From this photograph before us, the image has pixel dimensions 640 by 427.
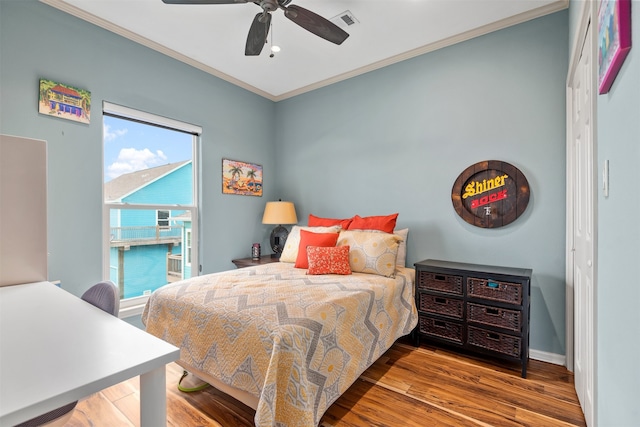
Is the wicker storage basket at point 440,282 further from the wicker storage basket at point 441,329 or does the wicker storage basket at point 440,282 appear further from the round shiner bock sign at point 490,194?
the round shiner bock sign at point 490,194

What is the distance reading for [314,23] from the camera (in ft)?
6.83

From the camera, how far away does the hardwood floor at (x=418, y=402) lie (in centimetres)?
173

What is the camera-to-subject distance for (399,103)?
10.5 ft

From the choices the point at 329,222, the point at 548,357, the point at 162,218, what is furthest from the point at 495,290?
the point at 162,218

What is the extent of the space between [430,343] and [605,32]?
250 centimetres

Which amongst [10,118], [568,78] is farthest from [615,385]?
[10,118]

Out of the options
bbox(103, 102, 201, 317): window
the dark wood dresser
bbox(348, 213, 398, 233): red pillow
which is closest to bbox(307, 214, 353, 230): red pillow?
bbox(348, 213, 398, 233): red pillow

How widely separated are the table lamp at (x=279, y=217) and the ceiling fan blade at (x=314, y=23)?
2004 millimetres

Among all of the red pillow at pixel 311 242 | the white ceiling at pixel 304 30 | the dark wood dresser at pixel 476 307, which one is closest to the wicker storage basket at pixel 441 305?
the dark wood dresser at pixel 476 307

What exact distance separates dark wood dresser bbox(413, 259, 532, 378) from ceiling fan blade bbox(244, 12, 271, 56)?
7.32ft

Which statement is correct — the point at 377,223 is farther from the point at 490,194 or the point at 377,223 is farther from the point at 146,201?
the point at 146,201

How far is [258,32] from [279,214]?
6.63 ft

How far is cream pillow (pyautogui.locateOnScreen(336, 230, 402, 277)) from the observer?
258cm

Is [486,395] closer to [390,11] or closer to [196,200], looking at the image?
[390,11]
